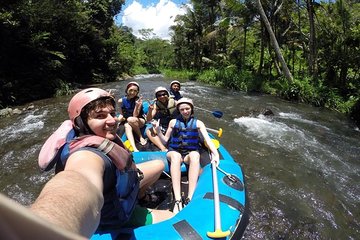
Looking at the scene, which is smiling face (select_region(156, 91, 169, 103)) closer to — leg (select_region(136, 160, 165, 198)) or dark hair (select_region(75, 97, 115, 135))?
leg (select_region(136, 160, 165, 198))

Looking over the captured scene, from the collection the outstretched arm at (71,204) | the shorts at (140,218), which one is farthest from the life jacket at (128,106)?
the outstretched arm at (71,204)

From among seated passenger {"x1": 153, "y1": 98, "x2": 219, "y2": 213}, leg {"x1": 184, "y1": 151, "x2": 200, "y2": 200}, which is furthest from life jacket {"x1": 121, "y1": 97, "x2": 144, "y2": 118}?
leg {"x1": 184, "y1": 151, "x2": 200, "y2": 200}

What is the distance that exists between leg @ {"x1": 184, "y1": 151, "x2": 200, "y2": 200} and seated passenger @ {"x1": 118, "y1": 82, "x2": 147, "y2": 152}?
1.50 metres

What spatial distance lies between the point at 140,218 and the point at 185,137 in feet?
5.36

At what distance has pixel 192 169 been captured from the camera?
364 cm

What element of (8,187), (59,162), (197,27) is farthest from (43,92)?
(197,27)

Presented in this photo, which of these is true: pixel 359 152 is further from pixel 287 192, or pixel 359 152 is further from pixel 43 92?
pixel 43 92

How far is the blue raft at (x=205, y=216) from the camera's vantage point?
96.6 inches

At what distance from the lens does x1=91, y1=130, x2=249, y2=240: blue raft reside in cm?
245

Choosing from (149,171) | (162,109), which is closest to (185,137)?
(149,171)

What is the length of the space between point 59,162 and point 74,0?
17.5m

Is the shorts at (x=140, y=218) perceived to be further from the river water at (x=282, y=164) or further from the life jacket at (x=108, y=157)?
the river water at (x=282, y=164)

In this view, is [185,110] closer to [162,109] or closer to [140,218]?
[162,109]

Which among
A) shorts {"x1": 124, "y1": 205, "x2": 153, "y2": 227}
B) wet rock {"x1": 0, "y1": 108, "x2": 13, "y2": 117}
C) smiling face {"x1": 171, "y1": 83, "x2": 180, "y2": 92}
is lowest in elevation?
wet rock {"x1": 0, "y1": 108, "x2": 13, "y2": 117}
